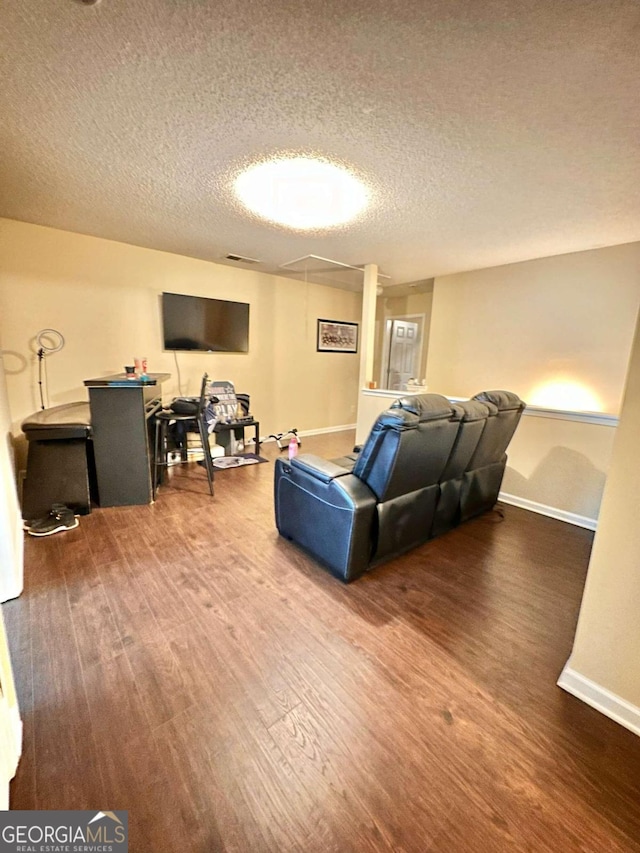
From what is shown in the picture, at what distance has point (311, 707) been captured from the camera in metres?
1.29

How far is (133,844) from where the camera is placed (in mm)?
907

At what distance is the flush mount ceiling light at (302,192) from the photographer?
2123 millimetres

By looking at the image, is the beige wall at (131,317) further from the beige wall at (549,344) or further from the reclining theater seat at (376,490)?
the reclining theater seat at (376,490)

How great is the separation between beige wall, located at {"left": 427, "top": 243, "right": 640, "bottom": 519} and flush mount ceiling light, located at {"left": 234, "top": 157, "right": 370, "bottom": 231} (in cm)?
234

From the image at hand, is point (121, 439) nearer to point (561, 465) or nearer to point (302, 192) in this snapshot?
point (302, 192)

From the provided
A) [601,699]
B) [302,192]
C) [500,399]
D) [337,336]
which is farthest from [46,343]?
[601,699]

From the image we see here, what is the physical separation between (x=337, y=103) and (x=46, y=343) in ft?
11.1

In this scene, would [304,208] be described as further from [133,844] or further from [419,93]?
[133,844]

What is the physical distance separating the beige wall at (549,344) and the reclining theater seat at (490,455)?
1.63 ft

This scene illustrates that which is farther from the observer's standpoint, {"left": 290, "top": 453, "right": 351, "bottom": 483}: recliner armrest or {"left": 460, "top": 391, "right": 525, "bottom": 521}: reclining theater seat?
{"left": 460, "top": 391, "right": 525, "bottom": 521}: reclining theater seat

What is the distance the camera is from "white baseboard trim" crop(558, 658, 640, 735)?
48.9 inches

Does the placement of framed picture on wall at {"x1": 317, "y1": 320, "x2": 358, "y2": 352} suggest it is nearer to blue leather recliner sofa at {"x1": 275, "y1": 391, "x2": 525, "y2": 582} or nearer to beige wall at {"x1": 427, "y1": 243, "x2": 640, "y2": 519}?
beige wall at {"x1": 427, "y1": 243, "x2": 640, "y2": 519}

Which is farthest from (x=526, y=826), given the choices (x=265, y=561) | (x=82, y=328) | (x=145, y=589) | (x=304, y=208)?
(x=82, y=328)

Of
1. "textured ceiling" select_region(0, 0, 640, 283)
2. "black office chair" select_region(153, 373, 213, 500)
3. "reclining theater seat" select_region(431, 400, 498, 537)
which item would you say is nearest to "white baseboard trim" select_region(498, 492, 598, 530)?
"reclining theater seat" select_region(431, 400, 498, 537)
